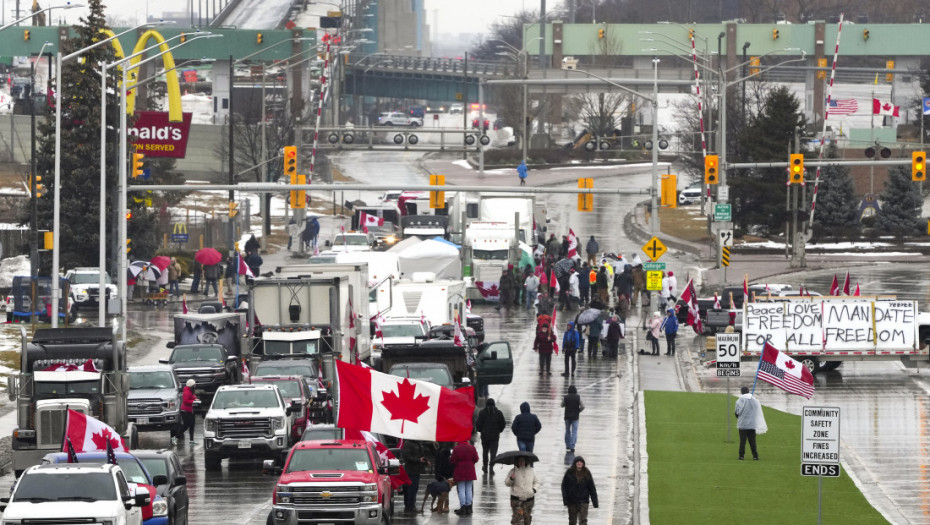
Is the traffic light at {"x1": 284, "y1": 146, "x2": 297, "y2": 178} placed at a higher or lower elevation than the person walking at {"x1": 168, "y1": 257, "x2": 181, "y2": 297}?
higher

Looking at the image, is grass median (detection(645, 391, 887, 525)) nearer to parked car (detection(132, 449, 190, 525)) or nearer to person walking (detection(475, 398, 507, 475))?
person walking (detection(475, 398, 507, 475))

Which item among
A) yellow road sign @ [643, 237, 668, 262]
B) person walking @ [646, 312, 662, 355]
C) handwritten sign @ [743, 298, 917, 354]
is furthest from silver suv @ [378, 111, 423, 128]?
handwritten sign @ [743, 298, 917, 354]

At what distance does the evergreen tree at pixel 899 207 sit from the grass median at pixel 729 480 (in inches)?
1727

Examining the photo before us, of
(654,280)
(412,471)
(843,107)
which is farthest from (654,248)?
(843,107)

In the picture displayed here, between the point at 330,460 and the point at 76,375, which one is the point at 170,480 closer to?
the point at 330,460

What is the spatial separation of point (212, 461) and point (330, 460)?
731cm

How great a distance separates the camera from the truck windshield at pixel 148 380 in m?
33.8

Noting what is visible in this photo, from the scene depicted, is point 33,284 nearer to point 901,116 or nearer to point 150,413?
point 150,413

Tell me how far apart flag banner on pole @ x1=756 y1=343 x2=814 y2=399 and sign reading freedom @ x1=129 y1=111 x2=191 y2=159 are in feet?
97.6

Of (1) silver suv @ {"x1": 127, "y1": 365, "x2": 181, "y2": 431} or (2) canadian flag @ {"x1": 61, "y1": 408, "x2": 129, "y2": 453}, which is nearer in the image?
(2) canadian flag @ {"x1": 61, "y1": 408, "x2": 129, "y2": 453}

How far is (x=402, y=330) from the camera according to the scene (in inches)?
1698

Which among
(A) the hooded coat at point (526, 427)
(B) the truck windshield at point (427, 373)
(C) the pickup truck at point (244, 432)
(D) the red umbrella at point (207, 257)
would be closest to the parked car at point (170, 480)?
(C) the pickup truck at point (244, 432)

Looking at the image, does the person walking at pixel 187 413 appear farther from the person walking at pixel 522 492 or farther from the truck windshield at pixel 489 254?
the truck windshield at pixel 489 254

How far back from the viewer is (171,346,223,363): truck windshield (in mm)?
38125
